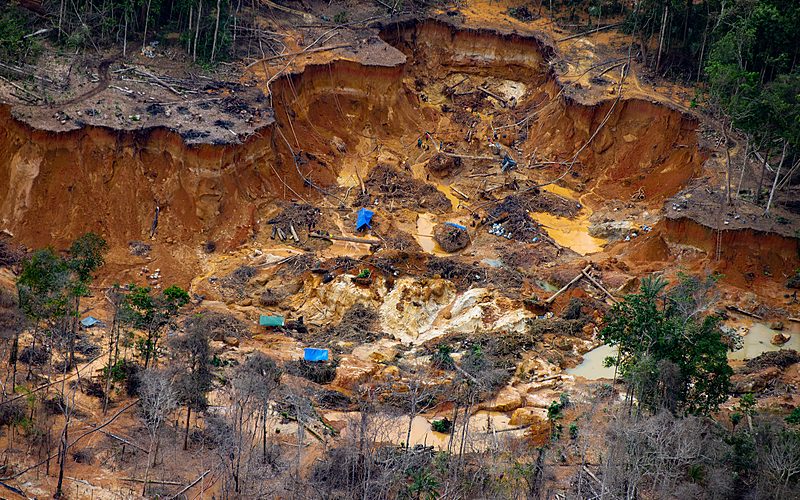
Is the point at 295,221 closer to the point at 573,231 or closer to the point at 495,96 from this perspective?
the point at 573,231

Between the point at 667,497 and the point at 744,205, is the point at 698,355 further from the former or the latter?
the point at 744,205

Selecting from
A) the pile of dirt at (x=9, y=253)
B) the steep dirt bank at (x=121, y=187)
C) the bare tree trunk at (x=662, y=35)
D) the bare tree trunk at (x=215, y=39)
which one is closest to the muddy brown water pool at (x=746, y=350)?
the steep dirt bank at (x=121, y=187)

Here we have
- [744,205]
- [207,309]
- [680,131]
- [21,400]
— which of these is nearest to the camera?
[21,400]

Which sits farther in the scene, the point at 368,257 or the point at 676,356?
the point at 368,257

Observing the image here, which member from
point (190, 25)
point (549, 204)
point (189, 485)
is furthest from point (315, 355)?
point (190, 25)

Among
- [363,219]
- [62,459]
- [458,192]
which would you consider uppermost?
[458,192]

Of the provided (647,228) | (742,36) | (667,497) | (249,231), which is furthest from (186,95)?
(667,497)

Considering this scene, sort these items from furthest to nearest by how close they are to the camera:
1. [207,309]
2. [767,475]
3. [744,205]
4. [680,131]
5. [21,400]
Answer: [680,131]
[744,205]
[207,309]
[21,400]
[767,475]
